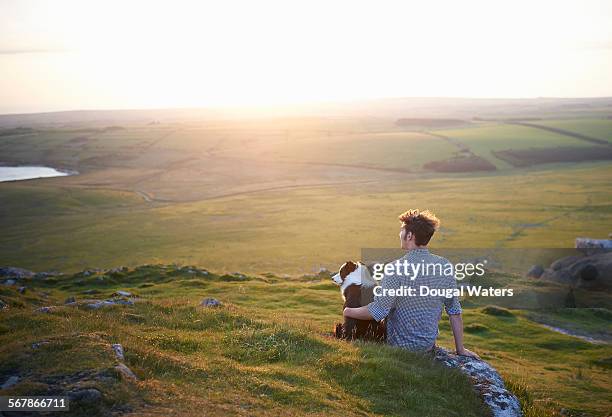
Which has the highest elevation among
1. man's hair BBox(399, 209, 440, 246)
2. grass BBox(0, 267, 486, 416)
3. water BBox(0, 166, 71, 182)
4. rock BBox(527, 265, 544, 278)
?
man's hair BBox(399, 209, 440, 246)

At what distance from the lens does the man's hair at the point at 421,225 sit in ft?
32.1

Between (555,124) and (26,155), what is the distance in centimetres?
18434

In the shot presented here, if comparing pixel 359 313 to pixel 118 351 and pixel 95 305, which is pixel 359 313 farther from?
pixel 95 305

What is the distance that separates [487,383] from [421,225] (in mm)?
3673

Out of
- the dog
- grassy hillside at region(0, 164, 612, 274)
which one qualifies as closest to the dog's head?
the dog

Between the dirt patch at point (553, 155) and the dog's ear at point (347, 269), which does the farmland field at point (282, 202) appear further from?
the dog's ear at point (347, 269)

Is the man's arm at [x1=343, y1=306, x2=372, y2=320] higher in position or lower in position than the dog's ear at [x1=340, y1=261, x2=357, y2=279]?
lower

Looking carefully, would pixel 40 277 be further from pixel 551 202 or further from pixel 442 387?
pixel 551 202

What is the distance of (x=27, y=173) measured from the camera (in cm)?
14125

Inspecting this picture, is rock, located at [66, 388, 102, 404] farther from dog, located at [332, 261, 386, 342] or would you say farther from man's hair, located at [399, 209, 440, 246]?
man's hair, located at [399, 209, 440, 246]

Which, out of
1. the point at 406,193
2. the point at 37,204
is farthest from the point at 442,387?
the point at 37,204

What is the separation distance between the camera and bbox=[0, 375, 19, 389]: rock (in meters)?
7.92

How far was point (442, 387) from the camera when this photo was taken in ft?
33.3

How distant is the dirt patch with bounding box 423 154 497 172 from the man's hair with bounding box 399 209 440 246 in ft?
396
